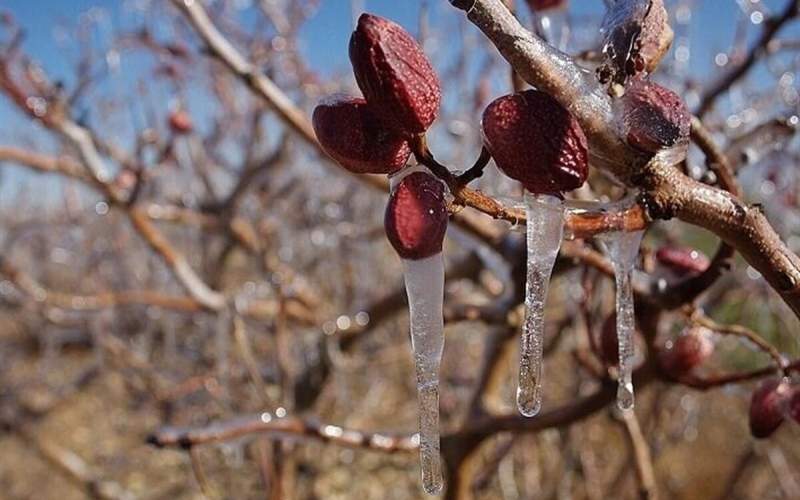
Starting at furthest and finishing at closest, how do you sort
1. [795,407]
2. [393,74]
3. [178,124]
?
→ [178,124] < [795,407] < [393,74]

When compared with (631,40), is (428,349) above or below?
below

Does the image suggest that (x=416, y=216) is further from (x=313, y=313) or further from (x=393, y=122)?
(x=313, y=313)

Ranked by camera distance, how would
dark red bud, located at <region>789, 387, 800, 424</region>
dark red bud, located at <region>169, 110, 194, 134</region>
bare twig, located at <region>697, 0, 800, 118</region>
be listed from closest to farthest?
dark red bud, located at <region>789, 387, 800, 424</region> < bare twig, located at <region>697, 0, 800, 118</region> < dark red bud, located at <region>169, 110, 194, 134</region>

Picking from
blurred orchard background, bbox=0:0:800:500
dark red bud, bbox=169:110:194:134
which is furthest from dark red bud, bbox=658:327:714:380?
dark red bud, bbox=169:110:194:134

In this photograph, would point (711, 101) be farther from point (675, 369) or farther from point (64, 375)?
point (64, 375)

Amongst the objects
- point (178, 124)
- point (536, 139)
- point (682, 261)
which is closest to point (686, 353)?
point (682, 261)

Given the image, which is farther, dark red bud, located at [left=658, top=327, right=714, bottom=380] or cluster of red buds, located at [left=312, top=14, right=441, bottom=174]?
dark red bud, located at [left=658, top=327, right=714, bottom=380]

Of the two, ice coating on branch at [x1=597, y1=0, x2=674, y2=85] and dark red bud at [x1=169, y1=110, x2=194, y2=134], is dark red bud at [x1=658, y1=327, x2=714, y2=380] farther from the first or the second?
dark red bud at [x1=169, y1=110, x2=194, y2=134]
